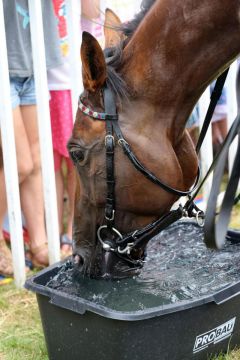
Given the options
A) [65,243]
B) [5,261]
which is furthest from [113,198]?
[65,243]

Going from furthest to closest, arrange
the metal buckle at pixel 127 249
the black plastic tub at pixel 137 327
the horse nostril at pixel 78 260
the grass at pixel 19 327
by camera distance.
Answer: the grass at pixel 19 327
the horse nostril at pixel 78 260
the metal buckle at pixel 127 249
the black plastic tub at pixel 137 327

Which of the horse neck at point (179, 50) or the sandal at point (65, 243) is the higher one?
the horse neck at point (179, 50)

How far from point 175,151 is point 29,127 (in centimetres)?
162

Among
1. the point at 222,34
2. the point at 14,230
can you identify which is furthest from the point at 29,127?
the point at 222,34

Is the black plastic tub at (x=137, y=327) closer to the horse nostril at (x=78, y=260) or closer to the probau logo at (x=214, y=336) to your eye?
the probau logo at (x=214, y=336)

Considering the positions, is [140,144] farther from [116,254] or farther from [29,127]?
[29,127]

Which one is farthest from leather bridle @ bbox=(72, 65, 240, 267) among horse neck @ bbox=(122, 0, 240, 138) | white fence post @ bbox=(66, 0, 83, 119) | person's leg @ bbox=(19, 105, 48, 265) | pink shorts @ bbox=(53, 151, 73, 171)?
pink shorts @ bbox=(53, 151, 73, 171)

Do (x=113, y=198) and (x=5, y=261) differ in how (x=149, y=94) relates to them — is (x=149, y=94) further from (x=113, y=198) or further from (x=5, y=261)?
(x=5, y=261)

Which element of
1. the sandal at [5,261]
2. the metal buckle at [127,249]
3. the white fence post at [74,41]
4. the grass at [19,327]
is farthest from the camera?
the sandal at [5,261]

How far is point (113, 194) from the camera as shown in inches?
96.3

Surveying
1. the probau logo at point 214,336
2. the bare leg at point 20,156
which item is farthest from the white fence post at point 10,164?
the probau logo at point 214,336

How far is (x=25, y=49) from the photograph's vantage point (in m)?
3.71

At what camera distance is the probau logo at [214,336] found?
8.57 feet

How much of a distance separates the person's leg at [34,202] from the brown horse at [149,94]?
1510 millimetres
